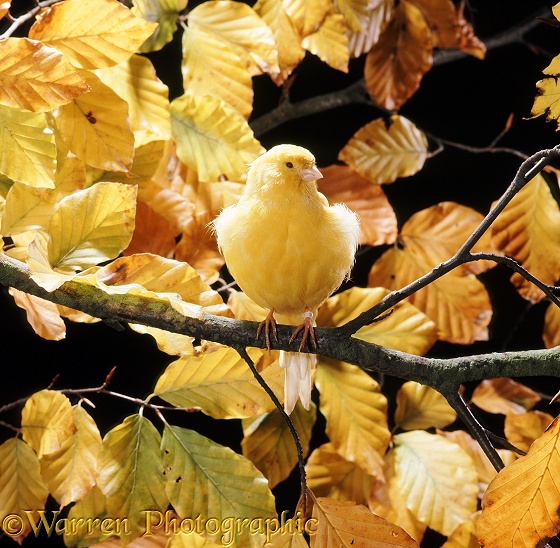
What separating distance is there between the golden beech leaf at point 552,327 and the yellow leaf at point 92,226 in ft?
2.50

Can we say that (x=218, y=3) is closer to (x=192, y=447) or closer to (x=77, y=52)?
(x=77, y=52)

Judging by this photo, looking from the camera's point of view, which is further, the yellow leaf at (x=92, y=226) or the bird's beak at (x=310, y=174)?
the bird's beak at (x=310, y=174)

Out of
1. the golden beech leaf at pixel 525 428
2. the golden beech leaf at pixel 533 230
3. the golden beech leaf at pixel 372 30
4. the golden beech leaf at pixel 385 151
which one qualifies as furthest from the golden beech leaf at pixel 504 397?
the golden beech leaf at pixel 372 30

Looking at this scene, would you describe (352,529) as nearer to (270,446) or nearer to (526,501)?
(526,501)

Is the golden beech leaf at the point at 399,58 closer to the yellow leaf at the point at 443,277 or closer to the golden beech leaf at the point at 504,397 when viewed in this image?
the yellow leaf at the point at 443,277

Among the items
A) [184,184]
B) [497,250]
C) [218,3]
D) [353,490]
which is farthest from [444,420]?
[218,3]

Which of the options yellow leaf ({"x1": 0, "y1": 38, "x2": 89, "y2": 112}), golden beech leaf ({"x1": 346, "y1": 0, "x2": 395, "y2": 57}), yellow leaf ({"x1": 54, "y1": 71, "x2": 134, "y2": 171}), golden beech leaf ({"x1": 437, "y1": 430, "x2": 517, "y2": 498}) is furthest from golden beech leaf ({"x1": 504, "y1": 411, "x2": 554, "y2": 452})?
yellow leaf ({"x1": 0, "y1": 38, "x2": 89, "y2": 112})

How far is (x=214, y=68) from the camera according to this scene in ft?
3.03

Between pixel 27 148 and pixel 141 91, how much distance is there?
0.25 m

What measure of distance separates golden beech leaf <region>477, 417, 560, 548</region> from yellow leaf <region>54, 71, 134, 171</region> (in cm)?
A: 51

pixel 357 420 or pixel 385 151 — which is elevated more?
pixel 385 151

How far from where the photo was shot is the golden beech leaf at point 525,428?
1090 mm

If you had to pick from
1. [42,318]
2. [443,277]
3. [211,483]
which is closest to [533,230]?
[443,277]

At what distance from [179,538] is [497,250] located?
56 centimetres
